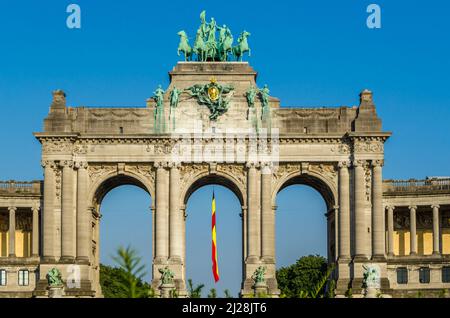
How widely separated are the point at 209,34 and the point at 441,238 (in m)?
25.8

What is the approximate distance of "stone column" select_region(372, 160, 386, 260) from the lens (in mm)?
83812

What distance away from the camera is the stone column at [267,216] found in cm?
8400

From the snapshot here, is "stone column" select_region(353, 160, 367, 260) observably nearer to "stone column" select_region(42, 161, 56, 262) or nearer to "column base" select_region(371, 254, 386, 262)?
"column base" select_region(371, 254, 386, 262)

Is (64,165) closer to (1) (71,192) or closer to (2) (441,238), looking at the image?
(1) (71,192)

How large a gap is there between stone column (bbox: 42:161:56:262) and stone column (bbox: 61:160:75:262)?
83 cm

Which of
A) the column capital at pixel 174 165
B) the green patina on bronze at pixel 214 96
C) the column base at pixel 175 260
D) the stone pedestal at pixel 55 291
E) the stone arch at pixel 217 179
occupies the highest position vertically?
the green patina on bronze at pixel 214 96

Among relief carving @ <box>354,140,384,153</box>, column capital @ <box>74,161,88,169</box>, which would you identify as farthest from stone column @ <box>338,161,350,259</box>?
column capital @ <box>74,161,88,169</box>

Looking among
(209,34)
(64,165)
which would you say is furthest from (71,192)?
(209,34)

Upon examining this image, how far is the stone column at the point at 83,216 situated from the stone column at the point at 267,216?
14001mm

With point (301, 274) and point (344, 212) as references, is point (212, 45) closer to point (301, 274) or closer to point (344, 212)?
point (344, 212)

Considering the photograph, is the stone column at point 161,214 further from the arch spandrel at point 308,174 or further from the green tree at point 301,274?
the green tree at point 301,274

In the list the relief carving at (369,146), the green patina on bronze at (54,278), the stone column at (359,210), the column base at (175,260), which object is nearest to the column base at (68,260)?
the green patina on bronze at (54,278)

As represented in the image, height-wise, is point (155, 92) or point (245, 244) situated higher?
point (155, 92)
